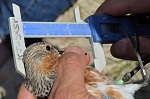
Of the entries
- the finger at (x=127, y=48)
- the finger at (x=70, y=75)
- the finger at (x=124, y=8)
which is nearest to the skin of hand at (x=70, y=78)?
the finger at (x=70, y=75)

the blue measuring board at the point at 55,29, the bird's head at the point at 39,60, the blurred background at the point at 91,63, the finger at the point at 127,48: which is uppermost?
the blue measuring board at the point at 55,29

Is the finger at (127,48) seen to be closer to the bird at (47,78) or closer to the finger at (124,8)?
the finger at (124,8)

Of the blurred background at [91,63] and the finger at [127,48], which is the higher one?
the finger at [127,48]

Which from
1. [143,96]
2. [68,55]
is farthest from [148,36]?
[143,96]

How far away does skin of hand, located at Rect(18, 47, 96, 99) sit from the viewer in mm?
2035

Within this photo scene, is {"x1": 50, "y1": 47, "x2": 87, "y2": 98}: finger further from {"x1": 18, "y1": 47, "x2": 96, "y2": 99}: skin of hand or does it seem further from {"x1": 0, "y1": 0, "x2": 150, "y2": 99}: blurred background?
{"x1": 0, "y1": 0, "x2": 150, "y2": 99}: blurred background

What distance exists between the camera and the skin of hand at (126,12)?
2.65 m

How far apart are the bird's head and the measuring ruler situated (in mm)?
81

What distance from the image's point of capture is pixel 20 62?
233 centimetres

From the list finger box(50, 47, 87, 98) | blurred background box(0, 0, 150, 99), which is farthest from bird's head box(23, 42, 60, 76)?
blurred background box(0, 0, 150, 99)

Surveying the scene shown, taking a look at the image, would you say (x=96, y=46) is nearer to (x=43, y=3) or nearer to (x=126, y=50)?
(x=126, y=50)

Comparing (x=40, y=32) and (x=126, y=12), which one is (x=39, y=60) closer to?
(x=40, y=32)

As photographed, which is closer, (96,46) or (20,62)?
(20,62)

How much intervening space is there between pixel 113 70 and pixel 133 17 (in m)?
1.15
